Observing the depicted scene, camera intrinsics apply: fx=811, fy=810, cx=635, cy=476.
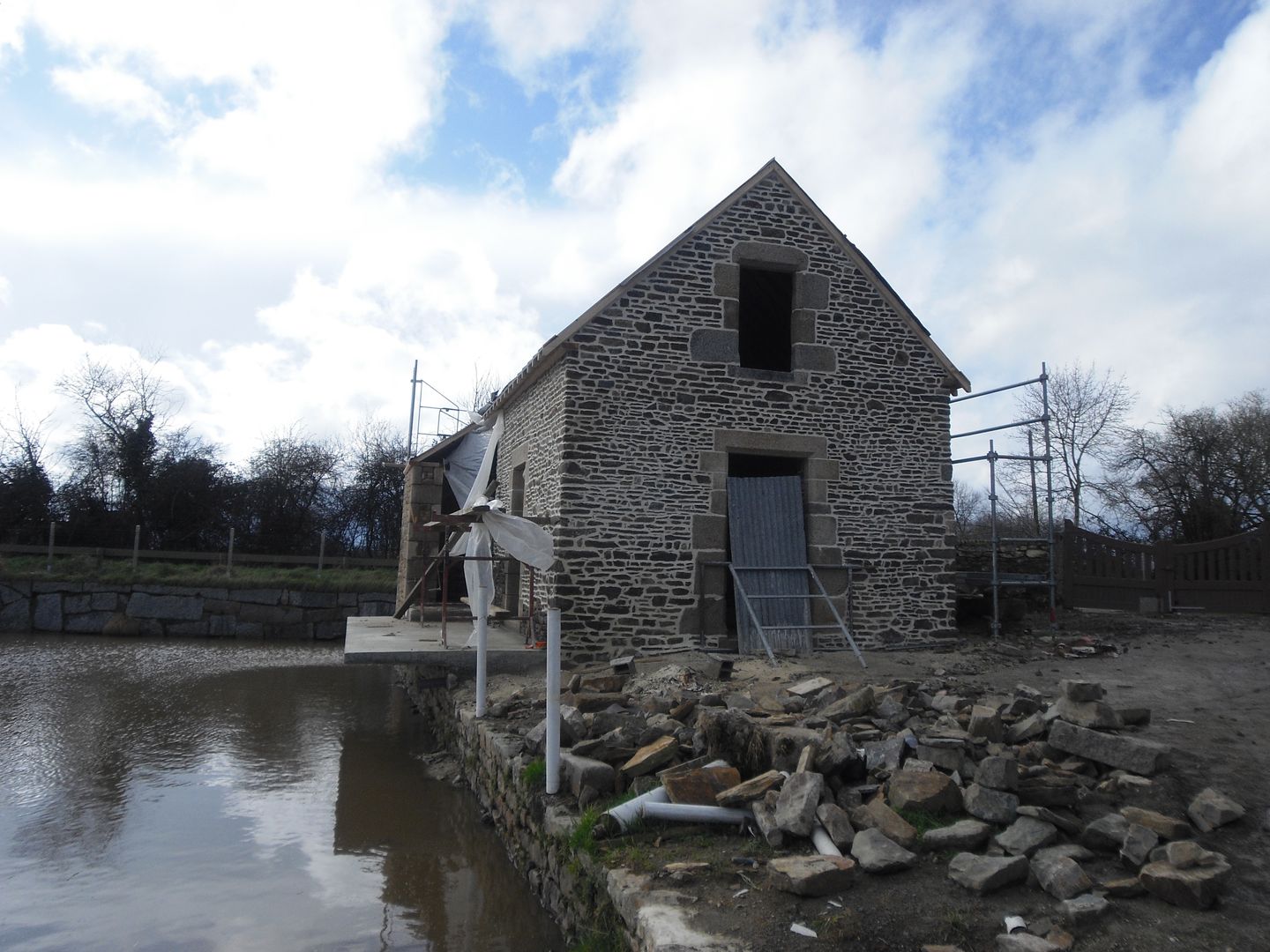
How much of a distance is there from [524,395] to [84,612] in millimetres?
14448

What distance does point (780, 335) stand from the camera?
43.2 ft

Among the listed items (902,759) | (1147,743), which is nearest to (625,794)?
(902,759)

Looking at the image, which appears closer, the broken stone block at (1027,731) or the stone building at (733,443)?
the broken stone block at (1027,731)

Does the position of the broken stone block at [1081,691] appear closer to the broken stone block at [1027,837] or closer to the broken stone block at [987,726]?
the broken stone block at [987,726]

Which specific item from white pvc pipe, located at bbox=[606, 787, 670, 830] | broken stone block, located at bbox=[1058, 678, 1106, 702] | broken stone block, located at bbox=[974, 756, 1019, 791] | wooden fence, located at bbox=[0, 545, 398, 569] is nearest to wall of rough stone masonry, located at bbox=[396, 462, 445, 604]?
wooden fence, located at bbox=[0, 545, 398, 569]

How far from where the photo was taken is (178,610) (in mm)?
20094

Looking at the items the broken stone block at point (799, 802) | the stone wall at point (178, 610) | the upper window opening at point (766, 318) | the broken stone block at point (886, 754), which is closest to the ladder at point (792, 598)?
the upper window opening at point (766, 318)

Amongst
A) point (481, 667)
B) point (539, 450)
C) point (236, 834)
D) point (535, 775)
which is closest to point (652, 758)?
point (535, 775)

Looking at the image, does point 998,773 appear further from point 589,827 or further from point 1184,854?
point 589,827

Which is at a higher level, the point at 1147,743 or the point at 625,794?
the point at 1147,743

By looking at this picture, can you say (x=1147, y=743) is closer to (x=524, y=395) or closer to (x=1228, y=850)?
(x=1228, y=850)

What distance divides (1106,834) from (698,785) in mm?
1991

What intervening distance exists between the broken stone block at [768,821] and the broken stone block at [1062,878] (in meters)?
1.14

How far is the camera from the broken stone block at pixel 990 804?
4055 millimetres
